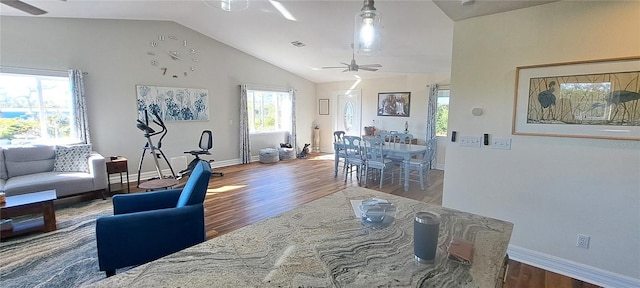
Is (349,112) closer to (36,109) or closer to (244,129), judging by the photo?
(244,129)

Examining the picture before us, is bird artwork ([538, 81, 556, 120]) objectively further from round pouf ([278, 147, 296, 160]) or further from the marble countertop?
round pouf ([278, 147, 296, 160])

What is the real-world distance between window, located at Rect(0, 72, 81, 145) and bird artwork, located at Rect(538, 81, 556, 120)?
620 centimetres

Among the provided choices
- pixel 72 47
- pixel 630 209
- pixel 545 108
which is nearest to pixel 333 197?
pixel 545 108

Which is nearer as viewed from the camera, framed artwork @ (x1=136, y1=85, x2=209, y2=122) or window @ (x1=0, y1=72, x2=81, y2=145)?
window @ (x1=0, y1=72, x2=81, y2=145)

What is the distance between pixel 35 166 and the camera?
396cm

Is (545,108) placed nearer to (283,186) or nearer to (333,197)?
(333,197)

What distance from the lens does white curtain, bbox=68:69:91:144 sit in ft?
14.4

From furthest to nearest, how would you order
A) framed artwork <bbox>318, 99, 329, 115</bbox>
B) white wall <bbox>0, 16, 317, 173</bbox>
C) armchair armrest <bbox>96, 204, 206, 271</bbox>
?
framed artwork <bbox>318, 99, 329, 115</bbox>, white wall <bbox>0, 16, 317, 173</bbox>, armchair armrest <bbox>96, 204, 206, 271</bbox>

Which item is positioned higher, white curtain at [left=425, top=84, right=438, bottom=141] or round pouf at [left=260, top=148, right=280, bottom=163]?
white curtain at [left=425, top=84, right=438, bottom=141]

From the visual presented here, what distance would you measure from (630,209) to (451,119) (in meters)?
1.41

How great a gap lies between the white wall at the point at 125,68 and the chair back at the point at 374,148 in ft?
11.5

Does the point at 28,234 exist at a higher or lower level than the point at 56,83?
lower

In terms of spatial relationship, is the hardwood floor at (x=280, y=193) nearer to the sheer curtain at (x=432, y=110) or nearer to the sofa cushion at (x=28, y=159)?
the sheer curtain at (x=432, y=110)

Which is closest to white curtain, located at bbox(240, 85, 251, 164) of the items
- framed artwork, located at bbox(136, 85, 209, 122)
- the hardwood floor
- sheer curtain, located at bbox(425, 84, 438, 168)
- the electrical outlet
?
the hardwood floor
